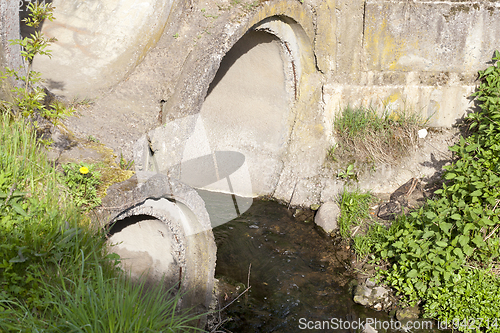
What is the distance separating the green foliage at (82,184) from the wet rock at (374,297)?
128 inches

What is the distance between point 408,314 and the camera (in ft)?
14.4

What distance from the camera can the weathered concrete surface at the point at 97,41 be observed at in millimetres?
5320

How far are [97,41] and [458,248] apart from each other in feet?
18.0

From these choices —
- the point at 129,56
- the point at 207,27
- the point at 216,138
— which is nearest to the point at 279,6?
the point at 207,27

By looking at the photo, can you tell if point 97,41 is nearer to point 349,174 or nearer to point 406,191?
point 349,174

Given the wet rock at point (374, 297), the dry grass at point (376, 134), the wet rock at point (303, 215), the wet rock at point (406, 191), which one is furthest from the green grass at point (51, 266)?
the dry grass at point (376, 134)

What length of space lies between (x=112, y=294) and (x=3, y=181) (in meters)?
1.09

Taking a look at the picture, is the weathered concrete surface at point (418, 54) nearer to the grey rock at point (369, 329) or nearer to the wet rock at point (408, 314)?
the wet rock at point (408, 314)

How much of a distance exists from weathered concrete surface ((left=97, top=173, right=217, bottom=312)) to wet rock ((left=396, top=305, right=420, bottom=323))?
212 centimetres

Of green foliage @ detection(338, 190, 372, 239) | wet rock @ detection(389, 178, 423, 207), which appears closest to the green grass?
green foliage @ detection(338, 190, 372, 239)

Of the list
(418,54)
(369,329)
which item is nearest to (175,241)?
(369,329)

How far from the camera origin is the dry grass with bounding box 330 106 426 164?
6191 millimetres

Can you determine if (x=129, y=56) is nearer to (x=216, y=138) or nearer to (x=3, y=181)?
A: (x=216, y=138)

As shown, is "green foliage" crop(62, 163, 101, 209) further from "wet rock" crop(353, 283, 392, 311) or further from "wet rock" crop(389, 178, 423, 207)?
"wet rock" crop(389, 178, 423, 207)
